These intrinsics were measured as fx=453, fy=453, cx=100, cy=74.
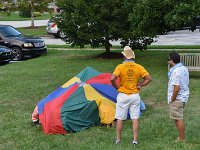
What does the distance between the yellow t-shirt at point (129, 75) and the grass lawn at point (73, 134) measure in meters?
0.94

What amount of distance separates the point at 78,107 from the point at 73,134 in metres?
0.60

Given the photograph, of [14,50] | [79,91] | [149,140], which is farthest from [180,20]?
[14,50]

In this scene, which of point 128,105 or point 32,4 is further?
point 32,4

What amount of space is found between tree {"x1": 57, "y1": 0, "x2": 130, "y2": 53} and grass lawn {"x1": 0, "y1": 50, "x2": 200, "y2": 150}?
201cm

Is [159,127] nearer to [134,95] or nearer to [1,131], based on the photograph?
[134,95]

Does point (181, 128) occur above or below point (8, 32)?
below

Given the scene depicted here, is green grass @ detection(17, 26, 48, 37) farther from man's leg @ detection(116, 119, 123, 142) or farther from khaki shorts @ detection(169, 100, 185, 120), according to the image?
khaki shorts @ detection(169, 100, 185, 120)

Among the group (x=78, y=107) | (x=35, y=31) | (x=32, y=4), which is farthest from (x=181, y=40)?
(x=78, y=107)

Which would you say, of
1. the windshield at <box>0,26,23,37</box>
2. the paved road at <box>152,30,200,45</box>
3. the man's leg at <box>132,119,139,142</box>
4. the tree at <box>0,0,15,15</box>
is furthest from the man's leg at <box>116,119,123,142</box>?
the tree at <box>0,0,15,15</box>

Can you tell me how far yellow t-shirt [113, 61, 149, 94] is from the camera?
23.2ft

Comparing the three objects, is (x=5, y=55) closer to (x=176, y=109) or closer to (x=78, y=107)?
(x=78, y=107)

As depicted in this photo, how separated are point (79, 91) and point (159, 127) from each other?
1.69 metres

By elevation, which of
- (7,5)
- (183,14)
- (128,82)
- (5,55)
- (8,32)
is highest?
(183,14)

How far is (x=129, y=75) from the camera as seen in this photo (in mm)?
7086
